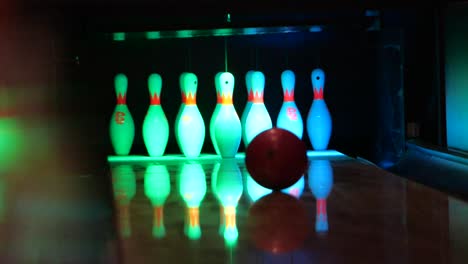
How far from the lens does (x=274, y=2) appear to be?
7.78 feet

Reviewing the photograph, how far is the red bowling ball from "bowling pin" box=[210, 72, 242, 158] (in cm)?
85

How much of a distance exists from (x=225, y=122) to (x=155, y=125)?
0.33m

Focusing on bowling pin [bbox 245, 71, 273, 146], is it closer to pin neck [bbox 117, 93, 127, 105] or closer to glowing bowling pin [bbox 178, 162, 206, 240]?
glowing bowling pin [bbox 178, 162, 206, 240]

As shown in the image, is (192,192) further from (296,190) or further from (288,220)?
(288,220)

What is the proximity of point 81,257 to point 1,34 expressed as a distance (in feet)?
3.75

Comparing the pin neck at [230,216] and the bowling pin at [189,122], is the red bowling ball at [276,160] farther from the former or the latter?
the bowling pin at [189,122]

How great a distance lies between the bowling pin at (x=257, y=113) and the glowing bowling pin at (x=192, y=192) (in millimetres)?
316

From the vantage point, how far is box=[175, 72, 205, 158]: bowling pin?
2773 mm

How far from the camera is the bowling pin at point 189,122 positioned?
277 cm

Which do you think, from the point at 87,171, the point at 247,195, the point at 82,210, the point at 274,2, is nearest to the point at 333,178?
the point at 247,195

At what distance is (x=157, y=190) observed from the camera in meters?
1.95

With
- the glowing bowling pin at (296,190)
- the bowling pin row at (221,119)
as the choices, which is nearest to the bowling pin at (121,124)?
the bowling pin row at (221,119)

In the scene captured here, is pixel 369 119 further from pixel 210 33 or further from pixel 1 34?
pixel 1 34

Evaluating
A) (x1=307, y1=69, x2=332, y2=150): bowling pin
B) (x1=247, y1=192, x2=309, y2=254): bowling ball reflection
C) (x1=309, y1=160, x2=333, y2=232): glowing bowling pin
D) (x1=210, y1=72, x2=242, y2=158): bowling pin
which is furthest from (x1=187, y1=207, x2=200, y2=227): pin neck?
(x1=307, y1=69, x2=332, y2=150): bowling pin
